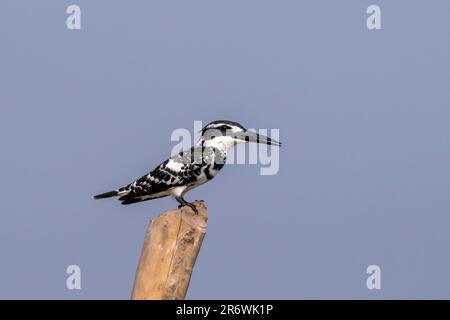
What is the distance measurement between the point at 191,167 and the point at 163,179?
42cm

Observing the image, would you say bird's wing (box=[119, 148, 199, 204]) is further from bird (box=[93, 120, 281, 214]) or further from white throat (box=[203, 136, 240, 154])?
white throat (box=[203, 136, 240, 154])

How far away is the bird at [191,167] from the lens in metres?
12.1

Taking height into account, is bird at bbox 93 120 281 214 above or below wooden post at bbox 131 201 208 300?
above

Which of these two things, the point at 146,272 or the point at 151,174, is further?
the point at 151,174

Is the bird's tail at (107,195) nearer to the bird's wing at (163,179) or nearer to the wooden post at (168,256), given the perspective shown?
the bird's wing at (163,179)

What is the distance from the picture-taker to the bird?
1211 cm

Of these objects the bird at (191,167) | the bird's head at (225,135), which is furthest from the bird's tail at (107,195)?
the bird's head at (225,135)

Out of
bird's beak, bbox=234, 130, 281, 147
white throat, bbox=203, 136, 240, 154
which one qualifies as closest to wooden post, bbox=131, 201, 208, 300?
white throat, bbox=203, 136, 240, 154

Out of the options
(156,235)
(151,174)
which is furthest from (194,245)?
(151,174)

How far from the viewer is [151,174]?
12328 mm
